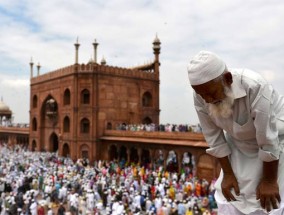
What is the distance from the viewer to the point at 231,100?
161 centimetres

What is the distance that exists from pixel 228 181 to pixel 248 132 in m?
0.32

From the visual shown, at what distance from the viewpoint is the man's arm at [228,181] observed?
5.86 feet

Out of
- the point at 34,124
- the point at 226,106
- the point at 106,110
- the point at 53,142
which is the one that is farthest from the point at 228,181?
the point at 34,124

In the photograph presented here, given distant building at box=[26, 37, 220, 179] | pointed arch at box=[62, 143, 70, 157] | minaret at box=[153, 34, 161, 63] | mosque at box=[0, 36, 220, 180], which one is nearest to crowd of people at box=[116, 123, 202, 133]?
mosque at box=[0, 36, 220, 180]

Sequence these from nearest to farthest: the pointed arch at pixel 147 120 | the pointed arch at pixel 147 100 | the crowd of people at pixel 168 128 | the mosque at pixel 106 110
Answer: the crowd of people at pixel 168 128 → the mosque at pixel 106 110 → the pointed arch at pixel 147 120 → the pointed arch at pixel 147 100

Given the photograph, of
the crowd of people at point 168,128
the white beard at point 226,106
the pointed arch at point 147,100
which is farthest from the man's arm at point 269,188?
the pointed arch at point 147,100

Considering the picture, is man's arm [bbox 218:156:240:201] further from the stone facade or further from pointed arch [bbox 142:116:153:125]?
pointed arch [bbox 142:116:153:125]

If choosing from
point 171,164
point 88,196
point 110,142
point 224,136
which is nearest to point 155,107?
point 110,142

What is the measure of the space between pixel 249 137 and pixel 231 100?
24 cm

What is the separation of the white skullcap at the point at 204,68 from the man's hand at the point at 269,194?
592 millimetres

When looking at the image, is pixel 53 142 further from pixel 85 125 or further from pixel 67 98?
pixel 85 125

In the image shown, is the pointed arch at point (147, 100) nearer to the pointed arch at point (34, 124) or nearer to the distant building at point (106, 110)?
the distant building at point (106, 110)

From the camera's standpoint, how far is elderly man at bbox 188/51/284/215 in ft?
5.13

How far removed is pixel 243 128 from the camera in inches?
65.1
